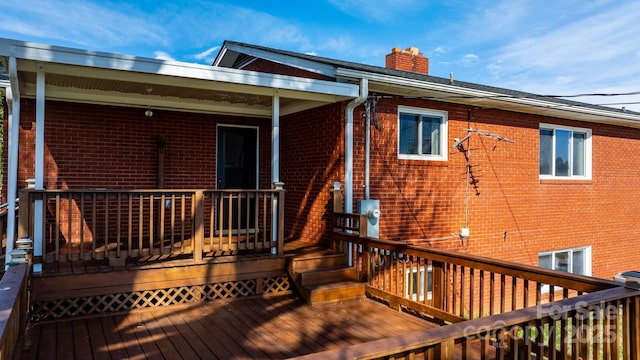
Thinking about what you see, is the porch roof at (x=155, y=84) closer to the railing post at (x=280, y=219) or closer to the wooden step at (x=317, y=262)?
the railing post at (x=280, y=219)

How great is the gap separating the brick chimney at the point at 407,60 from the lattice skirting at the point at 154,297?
767 centimetres

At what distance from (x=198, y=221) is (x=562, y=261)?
831cm

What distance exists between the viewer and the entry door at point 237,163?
7.76 meters

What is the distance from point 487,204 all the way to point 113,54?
22.2 feet

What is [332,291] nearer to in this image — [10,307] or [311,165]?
[311,165]

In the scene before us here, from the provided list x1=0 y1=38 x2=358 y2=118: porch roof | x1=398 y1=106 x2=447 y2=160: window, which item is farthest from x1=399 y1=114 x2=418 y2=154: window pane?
x1=0 y1=38 x2=358 y2=118: porch roof

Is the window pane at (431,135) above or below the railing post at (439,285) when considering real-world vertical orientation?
above

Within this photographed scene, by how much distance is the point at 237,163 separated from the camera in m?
7.93

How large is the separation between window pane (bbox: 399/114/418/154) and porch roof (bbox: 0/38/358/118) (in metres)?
1.45

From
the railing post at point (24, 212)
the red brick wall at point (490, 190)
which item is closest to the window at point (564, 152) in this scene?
the red brick wall at point (490, 190)

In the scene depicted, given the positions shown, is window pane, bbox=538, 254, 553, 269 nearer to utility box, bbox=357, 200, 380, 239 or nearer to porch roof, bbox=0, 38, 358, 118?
utility box, bbox=357, 200, 380, 239

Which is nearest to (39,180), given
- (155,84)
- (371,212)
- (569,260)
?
(155,84)

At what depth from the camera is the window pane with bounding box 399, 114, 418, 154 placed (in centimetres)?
715

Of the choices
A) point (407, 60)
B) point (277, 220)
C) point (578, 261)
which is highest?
point (407, 60)
